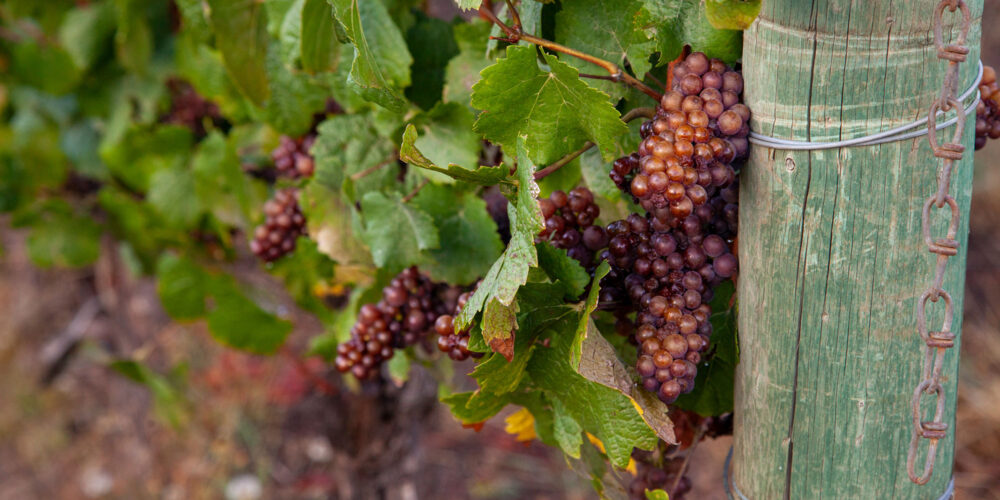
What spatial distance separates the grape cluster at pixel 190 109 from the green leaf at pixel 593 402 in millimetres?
1482

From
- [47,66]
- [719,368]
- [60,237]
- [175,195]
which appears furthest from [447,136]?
[60,237]

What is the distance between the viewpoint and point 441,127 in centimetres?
149

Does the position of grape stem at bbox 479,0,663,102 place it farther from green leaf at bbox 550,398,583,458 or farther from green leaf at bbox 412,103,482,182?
green leaf at bbox 550,398,583,458

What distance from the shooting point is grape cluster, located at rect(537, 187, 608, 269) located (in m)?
1.23

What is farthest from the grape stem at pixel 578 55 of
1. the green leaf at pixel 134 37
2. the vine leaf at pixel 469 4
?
the green leaf at pixel 134 37

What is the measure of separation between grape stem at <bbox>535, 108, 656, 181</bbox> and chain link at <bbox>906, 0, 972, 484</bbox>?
366mm

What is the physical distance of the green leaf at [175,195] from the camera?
222cm

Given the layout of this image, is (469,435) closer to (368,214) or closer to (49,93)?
(49,93)

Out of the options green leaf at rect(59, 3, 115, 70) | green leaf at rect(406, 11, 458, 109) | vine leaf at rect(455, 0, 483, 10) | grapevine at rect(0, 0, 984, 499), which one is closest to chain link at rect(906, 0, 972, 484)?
grapevine at rect(0, 0, 984, 499)

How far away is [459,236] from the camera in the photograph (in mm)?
1460

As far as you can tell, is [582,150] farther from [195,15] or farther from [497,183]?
[195,15]

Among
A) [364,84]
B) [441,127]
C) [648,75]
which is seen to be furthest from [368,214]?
[648,75]

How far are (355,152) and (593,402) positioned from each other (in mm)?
707

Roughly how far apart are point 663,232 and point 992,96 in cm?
53
